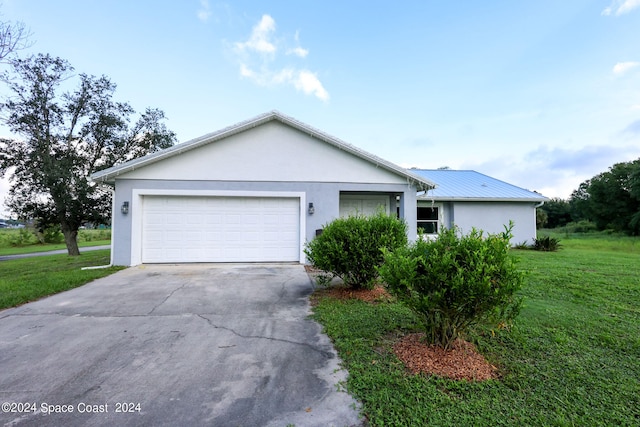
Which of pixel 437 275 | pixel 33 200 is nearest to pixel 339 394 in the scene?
pixel 437 275

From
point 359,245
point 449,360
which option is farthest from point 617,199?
point 449,360

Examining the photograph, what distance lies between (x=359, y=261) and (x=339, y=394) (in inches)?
110

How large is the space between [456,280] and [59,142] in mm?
16495

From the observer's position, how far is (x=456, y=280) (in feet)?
8.15

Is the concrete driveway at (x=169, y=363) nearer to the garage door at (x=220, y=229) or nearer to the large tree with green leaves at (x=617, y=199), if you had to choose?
the garage door at (x=220, y=229)

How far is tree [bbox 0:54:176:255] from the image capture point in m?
11.3

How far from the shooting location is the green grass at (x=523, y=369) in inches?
82.1

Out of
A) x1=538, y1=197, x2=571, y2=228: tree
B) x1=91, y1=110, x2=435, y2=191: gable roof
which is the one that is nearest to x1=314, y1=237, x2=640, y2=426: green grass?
x1=91, y1=110, x2=435, y2=191: gable roof

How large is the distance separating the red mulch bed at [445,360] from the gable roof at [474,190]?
1001 centimetres

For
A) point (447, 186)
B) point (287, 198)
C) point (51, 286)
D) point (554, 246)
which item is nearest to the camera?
point (51, 286)

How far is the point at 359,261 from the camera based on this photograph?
198 inches

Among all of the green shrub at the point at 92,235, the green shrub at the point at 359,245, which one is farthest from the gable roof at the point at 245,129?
the green shrub at the point at 92,235

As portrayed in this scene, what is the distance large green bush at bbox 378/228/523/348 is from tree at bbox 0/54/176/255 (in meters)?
13.4

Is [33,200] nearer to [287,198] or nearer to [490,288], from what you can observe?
[287,198]
